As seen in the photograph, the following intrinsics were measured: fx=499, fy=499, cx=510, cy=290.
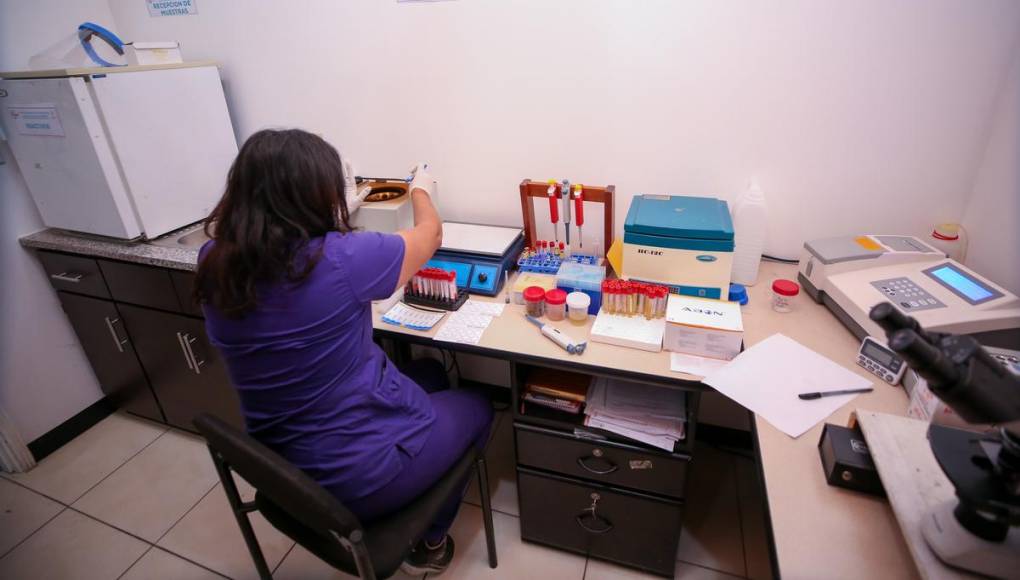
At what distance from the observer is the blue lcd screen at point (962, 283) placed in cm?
110

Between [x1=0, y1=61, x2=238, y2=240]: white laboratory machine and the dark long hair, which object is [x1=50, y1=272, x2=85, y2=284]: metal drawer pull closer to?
[x1=0, y1=61, x2=238, y2=240]: white laboratory machine

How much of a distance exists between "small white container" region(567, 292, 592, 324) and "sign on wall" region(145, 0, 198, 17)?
187 centimetres

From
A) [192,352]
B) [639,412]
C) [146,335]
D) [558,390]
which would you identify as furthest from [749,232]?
[146,335]

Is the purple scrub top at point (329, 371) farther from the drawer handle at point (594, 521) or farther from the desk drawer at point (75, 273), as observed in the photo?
the desk drawer at point (75, 273)

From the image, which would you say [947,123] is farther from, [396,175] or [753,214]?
[396,175]

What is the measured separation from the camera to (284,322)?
40.9 inches

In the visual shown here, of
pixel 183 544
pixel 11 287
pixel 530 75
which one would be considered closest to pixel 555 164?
pixel 530 75

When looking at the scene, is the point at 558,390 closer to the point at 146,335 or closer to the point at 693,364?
the point at 693,364

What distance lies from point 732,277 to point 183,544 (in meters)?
2.05

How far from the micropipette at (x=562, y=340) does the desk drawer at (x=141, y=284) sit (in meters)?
1.38

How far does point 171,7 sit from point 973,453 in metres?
2.73

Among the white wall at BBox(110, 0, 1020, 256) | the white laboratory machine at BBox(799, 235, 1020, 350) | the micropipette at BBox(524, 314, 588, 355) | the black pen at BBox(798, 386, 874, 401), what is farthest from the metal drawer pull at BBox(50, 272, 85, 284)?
the white laboratory machine at BBox(799, 235, 1020, 350)

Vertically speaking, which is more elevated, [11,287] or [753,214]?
[753,214]

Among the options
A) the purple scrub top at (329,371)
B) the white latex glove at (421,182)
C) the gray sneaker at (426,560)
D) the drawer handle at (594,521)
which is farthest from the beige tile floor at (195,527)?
the white latex glove at (421,182)
